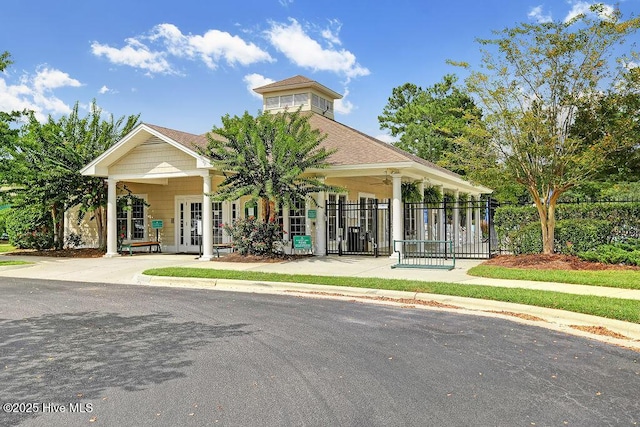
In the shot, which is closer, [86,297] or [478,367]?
[478,367]

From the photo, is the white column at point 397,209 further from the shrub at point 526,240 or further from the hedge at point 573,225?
the shrub at point 526,240

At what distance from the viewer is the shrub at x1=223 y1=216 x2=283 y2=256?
1770cm

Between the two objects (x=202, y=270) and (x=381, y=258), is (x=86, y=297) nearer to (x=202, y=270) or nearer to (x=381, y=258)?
(x=202, y=270)

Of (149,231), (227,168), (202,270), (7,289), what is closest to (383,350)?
(202,270)

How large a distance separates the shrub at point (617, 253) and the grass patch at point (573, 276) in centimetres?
96

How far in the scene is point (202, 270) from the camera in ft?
46.8

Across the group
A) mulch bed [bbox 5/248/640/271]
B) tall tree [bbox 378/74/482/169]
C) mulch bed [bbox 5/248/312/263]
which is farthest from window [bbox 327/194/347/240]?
tall tree [bbox 378/74/482/169]

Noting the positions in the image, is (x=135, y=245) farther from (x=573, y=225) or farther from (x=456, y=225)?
(x=573, y=225)

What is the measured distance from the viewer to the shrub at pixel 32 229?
78.8 feet

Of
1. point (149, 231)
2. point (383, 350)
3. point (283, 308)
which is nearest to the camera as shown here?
point (383, 350)

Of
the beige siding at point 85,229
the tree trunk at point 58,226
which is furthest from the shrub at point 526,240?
the tree trunk at point 58,226

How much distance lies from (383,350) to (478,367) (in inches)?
45.8

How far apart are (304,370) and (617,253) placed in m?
11.2

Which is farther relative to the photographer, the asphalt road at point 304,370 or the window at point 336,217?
the window at point 336,217
